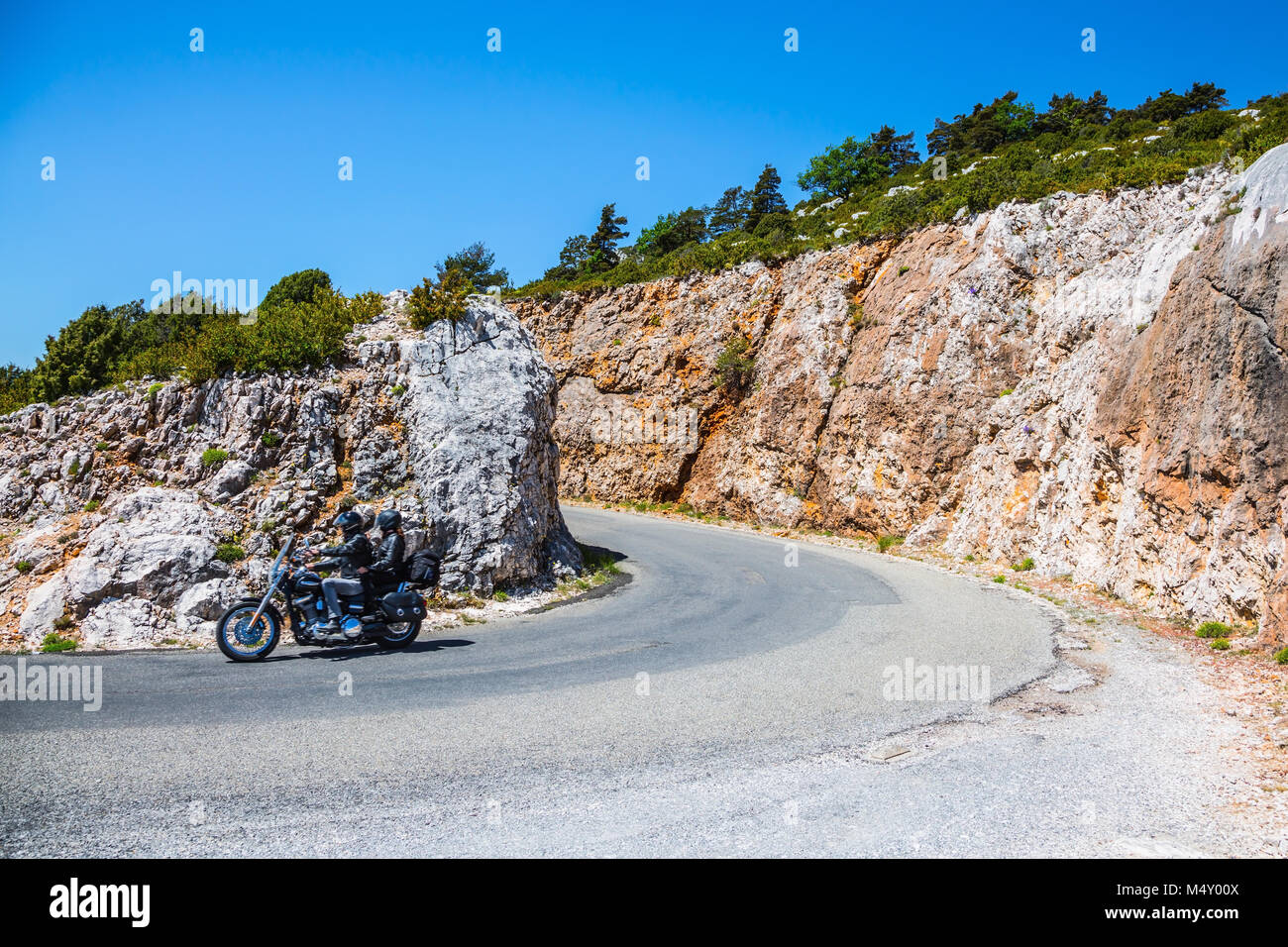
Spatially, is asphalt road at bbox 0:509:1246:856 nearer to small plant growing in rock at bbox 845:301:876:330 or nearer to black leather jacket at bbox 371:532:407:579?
black leather jacket at bbox 371:532:407:579

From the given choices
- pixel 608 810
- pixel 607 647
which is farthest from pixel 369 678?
pixel 608 810

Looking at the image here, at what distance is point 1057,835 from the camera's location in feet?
14.7

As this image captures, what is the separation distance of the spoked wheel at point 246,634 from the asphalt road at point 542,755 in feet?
0.95

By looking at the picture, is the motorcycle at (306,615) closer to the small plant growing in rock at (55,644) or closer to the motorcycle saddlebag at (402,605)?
the motorcycle saddlebag at (402,605)

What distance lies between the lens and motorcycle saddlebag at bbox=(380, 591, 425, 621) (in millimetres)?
9727

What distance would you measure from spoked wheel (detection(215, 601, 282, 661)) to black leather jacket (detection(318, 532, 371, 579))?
1006 millimetres

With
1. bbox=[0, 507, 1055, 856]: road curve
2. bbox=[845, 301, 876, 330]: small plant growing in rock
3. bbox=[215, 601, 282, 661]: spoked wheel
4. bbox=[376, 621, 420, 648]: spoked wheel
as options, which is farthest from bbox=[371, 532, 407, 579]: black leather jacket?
bbox=[845, 301, 876, 330]: small plant growing in rock

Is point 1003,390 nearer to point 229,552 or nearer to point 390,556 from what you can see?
point 390,556

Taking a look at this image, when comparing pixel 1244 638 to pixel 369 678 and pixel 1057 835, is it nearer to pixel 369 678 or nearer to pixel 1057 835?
pixel 1057 835

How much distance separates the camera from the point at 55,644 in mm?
9258

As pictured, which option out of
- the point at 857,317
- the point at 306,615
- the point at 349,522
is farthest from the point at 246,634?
the point at 857,317

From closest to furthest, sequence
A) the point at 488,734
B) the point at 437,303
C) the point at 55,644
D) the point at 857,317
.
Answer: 1. the point at 488,734
2. the point at 55,644
3. the point at 437,303
4. the point at 857,317

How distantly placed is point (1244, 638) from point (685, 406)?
78.1 ft

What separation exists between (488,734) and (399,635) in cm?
400
